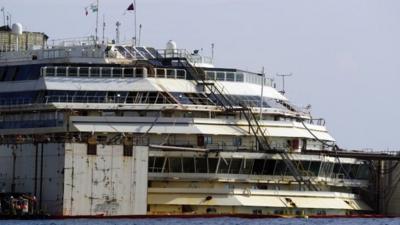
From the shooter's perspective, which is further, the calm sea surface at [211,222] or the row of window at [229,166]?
the row of window at [229,166]

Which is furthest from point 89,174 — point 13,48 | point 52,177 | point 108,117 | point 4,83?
point 13,48

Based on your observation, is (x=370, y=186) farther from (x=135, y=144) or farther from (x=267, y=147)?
(x=135, y=144)

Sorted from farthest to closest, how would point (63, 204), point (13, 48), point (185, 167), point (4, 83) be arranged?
point (13, 48)
point (4, 83)
point (185, 167)
point (63, 204)

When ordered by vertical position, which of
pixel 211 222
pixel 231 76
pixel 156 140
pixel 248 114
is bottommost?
pixel 211 222

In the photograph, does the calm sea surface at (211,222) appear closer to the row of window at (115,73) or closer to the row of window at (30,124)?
the row of window at (30,124)

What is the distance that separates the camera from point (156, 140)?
120 m

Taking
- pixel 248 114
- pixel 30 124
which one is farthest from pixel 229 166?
pixel 30 124

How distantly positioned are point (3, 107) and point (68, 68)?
218 inches

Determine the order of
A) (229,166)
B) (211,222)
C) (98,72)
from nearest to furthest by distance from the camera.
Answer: (211,222), (229,166), (98,72)

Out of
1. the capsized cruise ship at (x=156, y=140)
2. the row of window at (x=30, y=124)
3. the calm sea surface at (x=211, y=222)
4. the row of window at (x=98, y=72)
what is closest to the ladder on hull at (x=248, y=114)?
the capsized cruise ship at (x=156, y=140)

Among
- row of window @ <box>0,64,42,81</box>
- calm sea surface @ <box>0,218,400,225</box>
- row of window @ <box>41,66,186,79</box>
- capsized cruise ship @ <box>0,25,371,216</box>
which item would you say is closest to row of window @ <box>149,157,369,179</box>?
capsized cruise ship @ <box>0,25,371,216</box>

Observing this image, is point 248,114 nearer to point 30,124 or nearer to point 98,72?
point 98,72

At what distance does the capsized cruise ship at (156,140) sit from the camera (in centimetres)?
11212

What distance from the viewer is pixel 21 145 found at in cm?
11300
